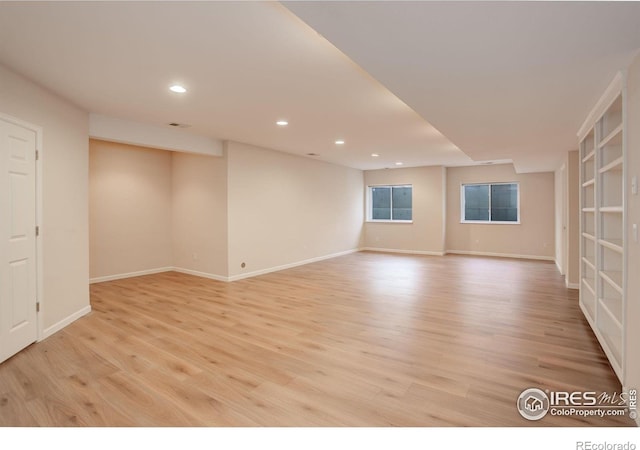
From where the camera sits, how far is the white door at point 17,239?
2859 millimetres

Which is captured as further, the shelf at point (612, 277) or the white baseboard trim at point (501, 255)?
the white baseboard trim at point (501, 255)

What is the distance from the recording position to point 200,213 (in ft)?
21.2

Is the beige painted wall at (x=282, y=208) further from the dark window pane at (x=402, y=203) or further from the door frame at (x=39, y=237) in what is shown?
the door frame at (x=39, y=237)

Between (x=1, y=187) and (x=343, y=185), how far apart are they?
7.55 m

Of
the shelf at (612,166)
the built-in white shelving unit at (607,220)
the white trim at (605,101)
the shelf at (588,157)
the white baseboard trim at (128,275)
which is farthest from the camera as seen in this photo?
the white baseboard trim at (128,275)

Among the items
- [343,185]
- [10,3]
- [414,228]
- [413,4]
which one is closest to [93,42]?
[10,3]

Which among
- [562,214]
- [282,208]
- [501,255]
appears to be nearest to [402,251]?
[501,255]

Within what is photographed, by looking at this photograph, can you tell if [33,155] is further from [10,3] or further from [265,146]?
[265,146]

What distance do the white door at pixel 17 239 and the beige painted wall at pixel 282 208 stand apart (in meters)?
3.02

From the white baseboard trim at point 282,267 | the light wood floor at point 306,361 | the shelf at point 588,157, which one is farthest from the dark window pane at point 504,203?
the shelf at point 588,157

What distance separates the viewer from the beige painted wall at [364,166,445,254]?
9422mm

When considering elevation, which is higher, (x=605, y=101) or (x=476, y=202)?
(x=605, y=101)

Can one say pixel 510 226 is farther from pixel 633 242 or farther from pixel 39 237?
pixel 39 237

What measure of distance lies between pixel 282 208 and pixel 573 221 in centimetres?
516
